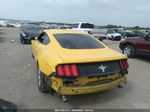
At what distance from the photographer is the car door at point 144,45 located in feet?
23.9

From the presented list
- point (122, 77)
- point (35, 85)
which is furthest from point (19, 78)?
point (122, 77)

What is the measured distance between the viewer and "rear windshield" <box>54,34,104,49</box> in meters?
3.94

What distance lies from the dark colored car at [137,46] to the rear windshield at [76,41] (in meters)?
4.06

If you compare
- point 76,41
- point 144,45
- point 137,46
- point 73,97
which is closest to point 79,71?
point 73,97

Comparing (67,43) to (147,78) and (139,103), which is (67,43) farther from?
(147,78)

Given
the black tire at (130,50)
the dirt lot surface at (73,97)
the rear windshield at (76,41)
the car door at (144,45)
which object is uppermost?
the rear windshield at (76,41)

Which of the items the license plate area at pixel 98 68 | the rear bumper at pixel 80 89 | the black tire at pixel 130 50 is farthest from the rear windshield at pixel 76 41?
the black tire at pixel 130 50

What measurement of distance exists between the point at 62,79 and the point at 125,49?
6450 mm

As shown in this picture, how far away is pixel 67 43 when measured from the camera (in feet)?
13.1

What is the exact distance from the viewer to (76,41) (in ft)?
13.7

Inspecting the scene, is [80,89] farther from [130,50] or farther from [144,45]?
[130,50]

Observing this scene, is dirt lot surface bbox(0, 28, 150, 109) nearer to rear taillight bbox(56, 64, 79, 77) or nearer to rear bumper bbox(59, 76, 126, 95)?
rear bumper bbox(59, 76, 126, 95)

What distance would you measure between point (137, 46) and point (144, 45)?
411 mm

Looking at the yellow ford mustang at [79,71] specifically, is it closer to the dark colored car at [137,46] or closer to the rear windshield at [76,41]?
the rear windshield at [76,41]
